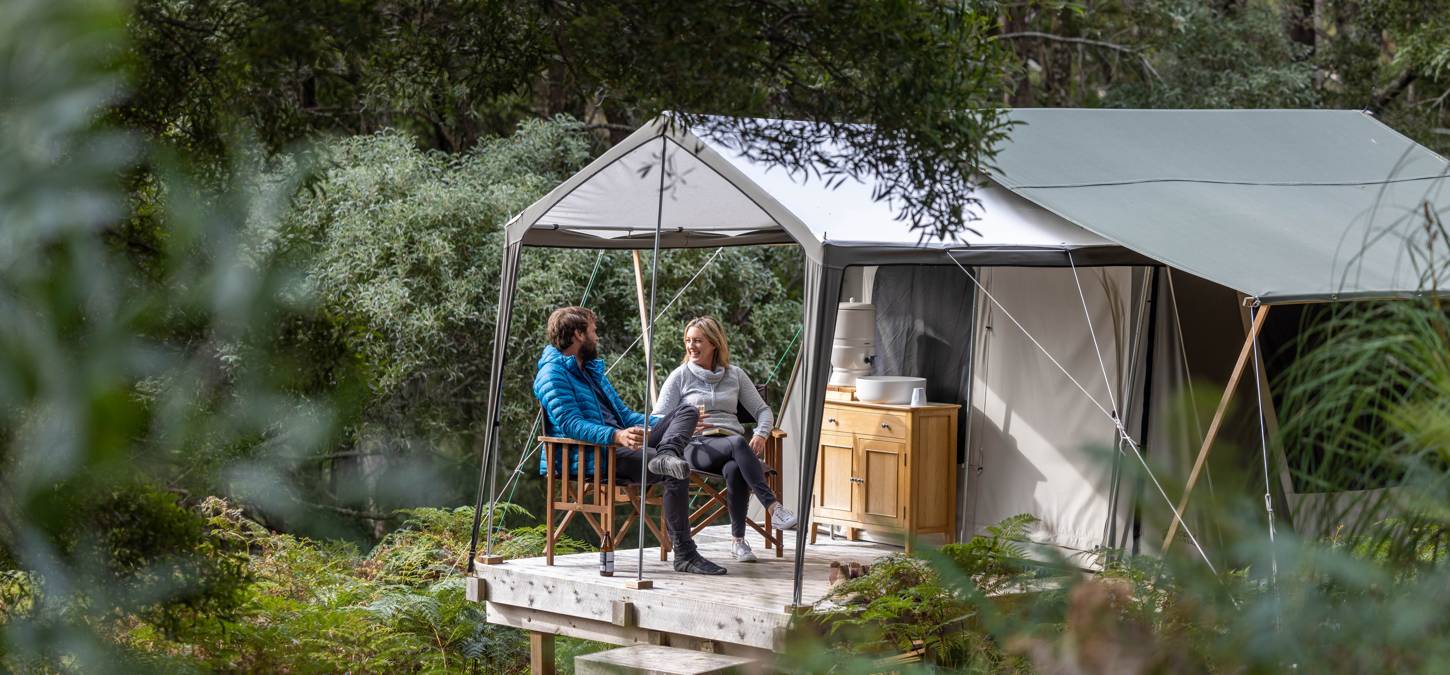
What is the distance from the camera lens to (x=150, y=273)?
0.84m

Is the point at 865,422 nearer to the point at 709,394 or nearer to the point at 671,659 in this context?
the point at 709,394

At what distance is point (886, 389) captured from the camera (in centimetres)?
664

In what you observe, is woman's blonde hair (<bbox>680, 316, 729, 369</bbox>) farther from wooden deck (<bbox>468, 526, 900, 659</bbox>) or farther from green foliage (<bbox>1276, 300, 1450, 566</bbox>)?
green foliage (<bbox>1276, 300, 1450, 566</bbox>)

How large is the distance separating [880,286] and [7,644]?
20.8 ft

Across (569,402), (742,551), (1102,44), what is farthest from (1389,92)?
(569,402)

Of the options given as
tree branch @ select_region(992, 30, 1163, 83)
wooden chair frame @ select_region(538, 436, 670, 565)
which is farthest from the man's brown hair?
tree branch @ select_region(992, 30, 1163, 83)

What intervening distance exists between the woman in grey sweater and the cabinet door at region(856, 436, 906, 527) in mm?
611

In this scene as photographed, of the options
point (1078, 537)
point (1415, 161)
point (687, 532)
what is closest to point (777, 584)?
point (687, 532)

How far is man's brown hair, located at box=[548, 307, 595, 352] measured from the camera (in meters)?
5.77

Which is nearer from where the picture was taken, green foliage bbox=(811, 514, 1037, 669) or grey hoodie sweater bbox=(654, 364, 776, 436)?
green foliage bbox=(811, 514, 1037, 669)

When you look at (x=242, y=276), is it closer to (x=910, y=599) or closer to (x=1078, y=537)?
Result: (x=910, y=599)

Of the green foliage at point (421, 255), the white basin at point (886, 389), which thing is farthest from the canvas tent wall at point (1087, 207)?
the green foliage at point (421, 255)

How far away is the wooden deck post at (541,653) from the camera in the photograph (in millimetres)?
5957

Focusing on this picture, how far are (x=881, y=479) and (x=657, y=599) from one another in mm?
1590
